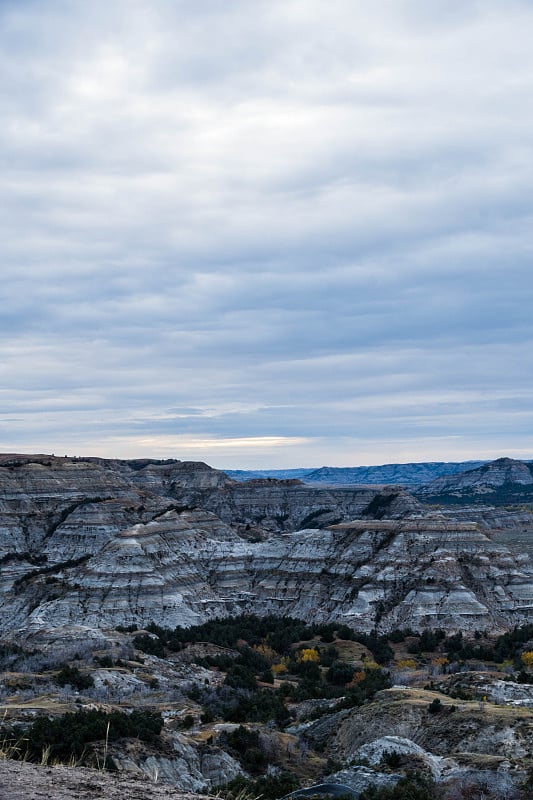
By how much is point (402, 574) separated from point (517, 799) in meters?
63.1

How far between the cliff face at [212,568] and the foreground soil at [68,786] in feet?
184

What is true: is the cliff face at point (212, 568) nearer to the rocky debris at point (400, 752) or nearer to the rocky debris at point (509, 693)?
the rocky debris at point (509, 693)

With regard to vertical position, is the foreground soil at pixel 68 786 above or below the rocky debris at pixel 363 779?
above

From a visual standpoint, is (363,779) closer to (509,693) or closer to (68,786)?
(68,786)

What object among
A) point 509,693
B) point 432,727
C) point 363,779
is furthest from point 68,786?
point 509,693

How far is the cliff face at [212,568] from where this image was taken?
8000 centimetres

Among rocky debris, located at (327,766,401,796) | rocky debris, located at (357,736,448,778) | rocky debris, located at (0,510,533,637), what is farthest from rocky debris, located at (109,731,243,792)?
rocky debris, located at (0,510,533,637)

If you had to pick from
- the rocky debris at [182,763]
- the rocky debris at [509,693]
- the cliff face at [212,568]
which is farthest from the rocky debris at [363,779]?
the cliff face at [212,568]

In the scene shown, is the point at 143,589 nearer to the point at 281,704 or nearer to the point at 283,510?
the point at 281,704

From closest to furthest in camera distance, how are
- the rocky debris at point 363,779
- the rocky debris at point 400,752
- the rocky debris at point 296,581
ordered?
1. the rocky debris at point 363,779
2. the rocky debris at point 400,752
3. the rocky debris at point 296,581

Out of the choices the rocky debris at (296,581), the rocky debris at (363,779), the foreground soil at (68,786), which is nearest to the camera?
the foreground soil at (68,786)

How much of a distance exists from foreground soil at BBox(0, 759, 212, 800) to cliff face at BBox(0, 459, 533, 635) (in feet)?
184

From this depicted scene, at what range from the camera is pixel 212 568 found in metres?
97.3

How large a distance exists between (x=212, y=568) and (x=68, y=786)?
8279 cm
